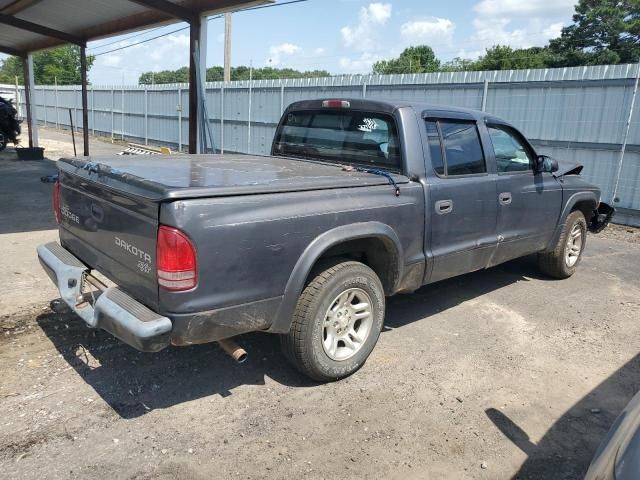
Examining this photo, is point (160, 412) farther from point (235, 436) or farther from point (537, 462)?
point (537, 462)

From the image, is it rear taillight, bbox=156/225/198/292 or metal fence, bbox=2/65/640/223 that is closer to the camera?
rear taillight, bbox=156/225/198/292

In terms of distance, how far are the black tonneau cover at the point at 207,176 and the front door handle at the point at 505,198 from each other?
1.31 m

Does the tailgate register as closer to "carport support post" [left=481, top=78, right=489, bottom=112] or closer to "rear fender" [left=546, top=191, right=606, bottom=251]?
"rear fender" [left=546, top=191, right=606, bottom=251]

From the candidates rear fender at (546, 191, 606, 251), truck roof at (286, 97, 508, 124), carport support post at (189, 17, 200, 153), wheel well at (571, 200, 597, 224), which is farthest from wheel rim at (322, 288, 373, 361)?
carport support post at (189, 17, 200, 153)

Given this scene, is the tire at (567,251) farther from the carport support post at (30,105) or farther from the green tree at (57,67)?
the green tree at (57,67)

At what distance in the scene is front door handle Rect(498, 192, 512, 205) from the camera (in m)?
4.79

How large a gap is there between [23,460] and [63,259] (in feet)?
4.58

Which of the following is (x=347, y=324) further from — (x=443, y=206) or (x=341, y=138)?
(x=341, y=138)

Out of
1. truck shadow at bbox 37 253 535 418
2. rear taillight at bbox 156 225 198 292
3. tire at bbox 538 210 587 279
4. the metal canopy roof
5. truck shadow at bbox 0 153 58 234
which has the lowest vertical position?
truck shadow at bbox 37 253 535 418

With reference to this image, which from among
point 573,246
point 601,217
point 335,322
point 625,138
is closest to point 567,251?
point 573,246

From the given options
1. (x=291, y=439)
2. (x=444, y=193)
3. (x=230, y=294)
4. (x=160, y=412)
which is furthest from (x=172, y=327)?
(x=444, y=193)

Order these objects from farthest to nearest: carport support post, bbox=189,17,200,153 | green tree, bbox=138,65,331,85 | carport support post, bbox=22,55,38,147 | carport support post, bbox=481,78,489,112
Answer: green tree, bbox=138,65,331,85 < carport support post, bbox=22,55,38,147 < carport support post, bbox=481,78,489,112 < carport support post, bbox=189,17,200,153

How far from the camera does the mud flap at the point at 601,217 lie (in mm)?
6660

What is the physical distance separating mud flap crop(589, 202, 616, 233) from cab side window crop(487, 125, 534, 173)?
194 cm
